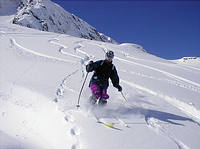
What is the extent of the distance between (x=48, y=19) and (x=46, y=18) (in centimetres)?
190

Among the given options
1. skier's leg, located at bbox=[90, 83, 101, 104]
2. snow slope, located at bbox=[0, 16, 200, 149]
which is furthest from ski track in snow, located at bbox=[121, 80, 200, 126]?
skier's leg, located at bbox=[90, 83, 101, 104]

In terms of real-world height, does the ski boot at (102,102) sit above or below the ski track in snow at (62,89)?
above

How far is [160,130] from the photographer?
408cm

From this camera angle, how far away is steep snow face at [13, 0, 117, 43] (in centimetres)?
8944

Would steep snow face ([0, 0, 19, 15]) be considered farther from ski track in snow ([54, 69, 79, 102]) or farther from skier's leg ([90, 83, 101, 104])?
skier's leg ([90, 83, 101, 104])

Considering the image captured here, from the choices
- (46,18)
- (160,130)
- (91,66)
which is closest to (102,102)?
(91,66)

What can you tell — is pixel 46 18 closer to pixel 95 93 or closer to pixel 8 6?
pixel 8 6

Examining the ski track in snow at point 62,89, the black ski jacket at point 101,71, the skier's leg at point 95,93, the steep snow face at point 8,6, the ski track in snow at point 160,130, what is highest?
the steep snow face at point 8,6

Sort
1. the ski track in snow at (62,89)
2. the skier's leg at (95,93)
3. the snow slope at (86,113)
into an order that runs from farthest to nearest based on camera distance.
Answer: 1. the ski track in snow at (62,89)
2. the skier's leg at (95,93)
3. the snow slope at (86,113)

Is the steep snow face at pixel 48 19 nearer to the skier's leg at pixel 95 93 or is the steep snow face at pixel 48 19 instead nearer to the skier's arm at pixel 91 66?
the skier's arm at pixel 91 66

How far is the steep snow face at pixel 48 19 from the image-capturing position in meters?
89.4

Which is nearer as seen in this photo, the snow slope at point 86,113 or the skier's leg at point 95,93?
the snow slope at point 86,113

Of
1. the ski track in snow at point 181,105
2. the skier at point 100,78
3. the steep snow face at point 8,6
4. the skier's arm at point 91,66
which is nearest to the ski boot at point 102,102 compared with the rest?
the skier at point 100,78

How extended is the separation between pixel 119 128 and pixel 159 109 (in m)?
1.93
